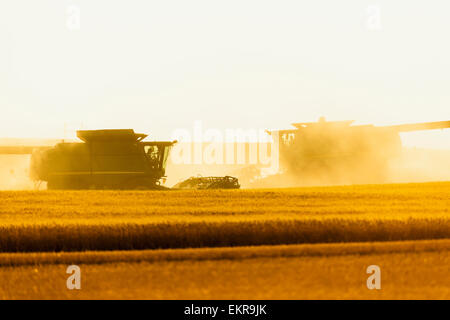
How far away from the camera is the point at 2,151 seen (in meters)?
38.5

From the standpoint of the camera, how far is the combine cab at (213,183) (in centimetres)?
3225

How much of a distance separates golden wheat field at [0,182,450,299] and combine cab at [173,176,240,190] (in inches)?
427

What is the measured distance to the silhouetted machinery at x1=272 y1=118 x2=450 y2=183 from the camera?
134 ft

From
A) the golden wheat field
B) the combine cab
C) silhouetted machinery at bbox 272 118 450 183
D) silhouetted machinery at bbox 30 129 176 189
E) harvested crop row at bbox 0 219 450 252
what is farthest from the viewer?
silhouetted machinery at bbox 272 118 450 183

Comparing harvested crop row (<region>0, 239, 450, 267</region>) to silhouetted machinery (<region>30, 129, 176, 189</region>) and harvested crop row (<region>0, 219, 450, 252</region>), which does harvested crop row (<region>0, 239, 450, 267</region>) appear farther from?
silhouetted machinery (<region>30, 129, 176, 189</region>)

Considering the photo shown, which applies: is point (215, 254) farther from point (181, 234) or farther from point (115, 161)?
point (115, 161)

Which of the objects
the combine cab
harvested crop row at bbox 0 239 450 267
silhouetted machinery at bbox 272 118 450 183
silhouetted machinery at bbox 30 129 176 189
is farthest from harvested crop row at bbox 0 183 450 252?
silhouetted machinery at bbox 272 118 450 183

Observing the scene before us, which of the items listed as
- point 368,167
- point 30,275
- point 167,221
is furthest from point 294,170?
point 30,275

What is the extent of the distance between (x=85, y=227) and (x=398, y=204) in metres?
9.06

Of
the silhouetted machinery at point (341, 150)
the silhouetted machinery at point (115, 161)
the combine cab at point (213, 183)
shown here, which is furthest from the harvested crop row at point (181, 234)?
the silhouetted machinery at point (341, 150)

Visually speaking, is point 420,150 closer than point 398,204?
No

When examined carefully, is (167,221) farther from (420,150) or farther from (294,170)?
(420,150)
